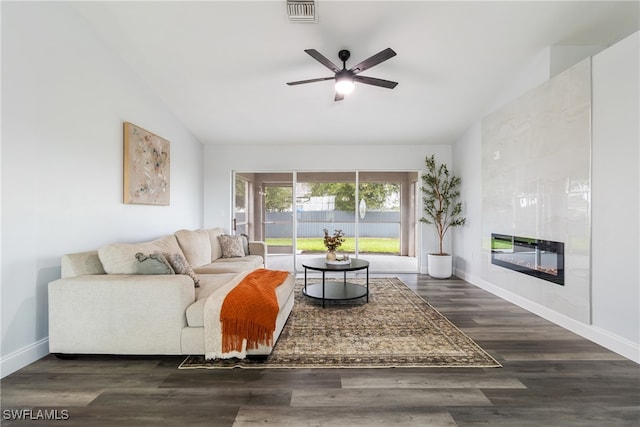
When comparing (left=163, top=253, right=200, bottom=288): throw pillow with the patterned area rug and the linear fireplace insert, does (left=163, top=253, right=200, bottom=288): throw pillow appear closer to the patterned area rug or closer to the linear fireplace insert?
the patterned area rug

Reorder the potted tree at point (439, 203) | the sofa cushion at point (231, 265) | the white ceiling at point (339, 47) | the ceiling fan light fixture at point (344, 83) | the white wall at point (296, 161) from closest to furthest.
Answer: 1. the white ceiling at point (339, 47)
2. the ceiling fan light fixture at point (344, 83)
3. the sofa cushion at point (231, 265)
4. the potted tree at point (439, 203)
5. the white wall at point (296, 161)

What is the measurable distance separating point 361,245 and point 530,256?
9.90ft

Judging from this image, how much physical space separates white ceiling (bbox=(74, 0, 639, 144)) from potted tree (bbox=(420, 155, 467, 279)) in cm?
119

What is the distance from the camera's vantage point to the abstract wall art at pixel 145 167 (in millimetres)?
3625

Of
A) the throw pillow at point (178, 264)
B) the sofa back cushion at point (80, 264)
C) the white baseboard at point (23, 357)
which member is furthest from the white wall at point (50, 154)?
the throw pillow at point (178, 264)

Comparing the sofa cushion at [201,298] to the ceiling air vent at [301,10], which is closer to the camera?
the sofa cushion at [201,298]

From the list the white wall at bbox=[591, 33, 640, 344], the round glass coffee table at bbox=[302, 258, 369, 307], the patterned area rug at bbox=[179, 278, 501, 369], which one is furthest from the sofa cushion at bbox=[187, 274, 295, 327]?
the white wall at bbox=[591, 33, 640, 344]

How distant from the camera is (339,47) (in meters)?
3.44

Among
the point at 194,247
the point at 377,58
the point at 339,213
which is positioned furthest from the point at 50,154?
the point at 339,213

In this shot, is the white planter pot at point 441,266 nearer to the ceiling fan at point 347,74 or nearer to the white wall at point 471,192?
the white wall at point 471,192

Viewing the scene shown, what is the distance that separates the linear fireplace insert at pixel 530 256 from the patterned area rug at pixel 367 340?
126cm

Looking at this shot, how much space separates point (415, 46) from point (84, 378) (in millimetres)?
4301

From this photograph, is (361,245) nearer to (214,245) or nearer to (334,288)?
(334,288)

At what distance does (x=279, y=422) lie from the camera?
5.61 ft
